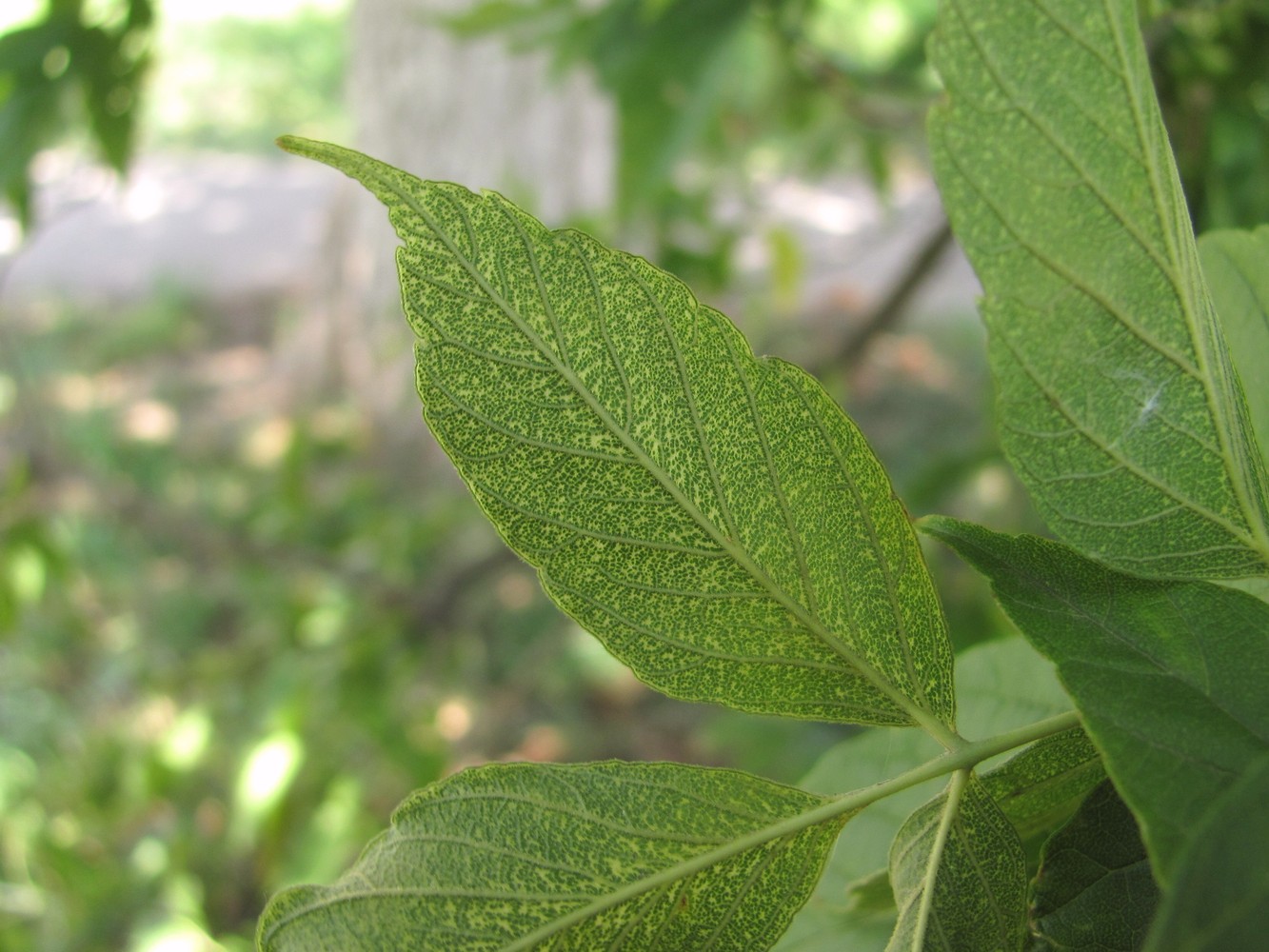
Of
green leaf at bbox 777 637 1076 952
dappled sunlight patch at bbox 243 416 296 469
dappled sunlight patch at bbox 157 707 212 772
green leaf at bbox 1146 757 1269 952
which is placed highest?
green leaf at bbox 1146 757 1269 952

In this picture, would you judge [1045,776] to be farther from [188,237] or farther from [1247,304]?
[188,237]

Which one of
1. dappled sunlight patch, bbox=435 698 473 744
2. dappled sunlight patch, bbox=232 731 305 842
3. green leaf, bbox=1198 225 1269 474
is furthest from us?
dappled sunlight patch, bbox=435 698 473 744

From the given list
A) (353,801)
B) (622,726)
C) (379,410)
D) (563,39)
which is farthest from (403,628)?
(379,410)

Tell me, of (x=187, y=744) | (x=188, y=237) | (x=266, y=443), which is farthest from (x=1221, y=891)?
(x=188, y=237)

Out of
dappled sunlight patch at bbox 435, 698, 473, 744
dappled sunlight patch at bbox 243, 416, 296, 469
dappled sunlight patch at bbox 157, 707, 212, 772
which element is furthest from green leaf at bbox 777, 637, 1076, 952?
dappled sunlight patch at bbox 243, 416, 296, 469

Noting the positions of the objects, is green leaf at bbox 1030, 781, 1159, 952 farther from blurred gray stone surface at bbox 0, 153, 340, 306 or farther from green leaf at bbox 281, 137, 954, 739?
blurred gray stone surface at bbox 0, 153, 340, 306

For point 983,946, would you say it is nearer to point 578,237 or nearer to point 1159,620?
point 1159,620

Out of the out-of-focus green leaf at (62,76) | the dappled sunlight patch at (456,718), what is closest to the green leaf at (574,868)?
the out-of-focus green leaf at (62,76)

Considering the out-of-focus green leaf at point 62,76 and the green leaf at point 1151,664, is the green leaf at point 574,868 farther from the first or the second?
the out-of-focus green leaf at point 62,76

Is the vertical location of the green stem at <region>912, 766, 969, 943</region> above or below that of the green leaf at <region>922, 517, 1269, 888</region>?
below
